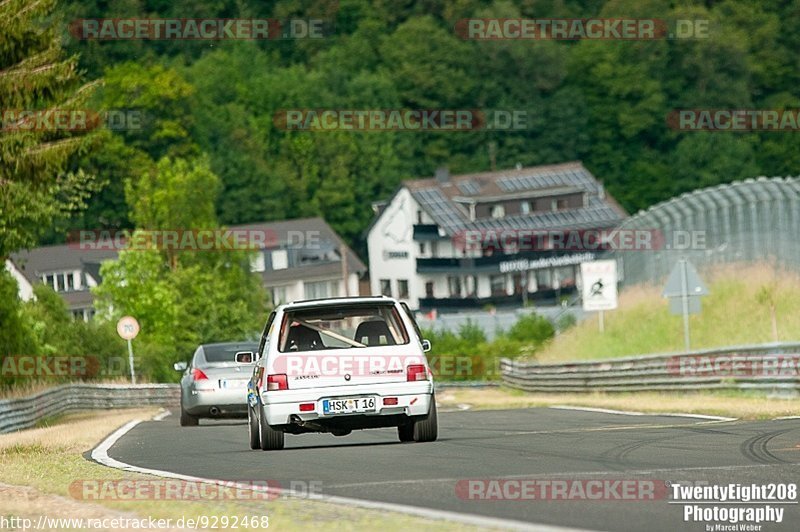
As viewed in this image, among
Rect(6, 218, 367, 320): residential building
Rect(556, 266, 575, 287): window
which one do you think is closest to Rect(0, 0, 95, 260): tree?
Rect(6, 218, 367, 320): residential building

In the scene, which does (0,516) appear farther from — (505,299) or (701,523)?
(505,299)

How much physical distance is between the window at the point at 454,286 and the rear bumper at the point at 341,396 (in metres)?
113

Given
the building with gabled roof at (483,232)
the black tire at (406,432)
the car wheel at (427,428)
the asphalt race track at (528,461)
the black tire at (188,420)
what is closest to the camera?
the asphalt race track at (528,461)

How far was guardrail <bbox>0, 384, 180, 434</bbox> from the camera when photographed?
3008 cm

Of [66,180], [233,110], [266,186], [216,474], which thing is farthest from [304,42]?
[216,474]

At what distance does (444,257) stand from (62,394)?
3689 inches

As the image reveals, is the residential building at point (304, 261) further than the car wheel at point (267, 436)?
Yes

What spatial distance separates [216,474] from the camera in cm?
1479

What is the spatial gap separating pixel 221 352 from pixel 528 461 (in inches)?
507

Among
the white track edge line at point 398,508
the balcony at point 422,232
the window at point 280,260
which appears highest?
the balcony at point 422,232

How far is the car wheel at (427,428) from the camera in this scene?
1720 centimetres

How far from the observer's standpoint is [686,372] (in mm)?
30719

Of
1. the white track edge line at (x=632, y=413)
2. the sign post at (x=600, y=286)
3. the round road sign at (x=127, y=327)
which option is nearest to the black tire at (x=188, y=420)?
the white track edge line at (x=632, y=413)

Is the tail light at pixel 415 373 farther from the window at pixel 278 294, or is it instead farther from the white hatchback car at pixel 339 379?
the window at pixel 278 294
